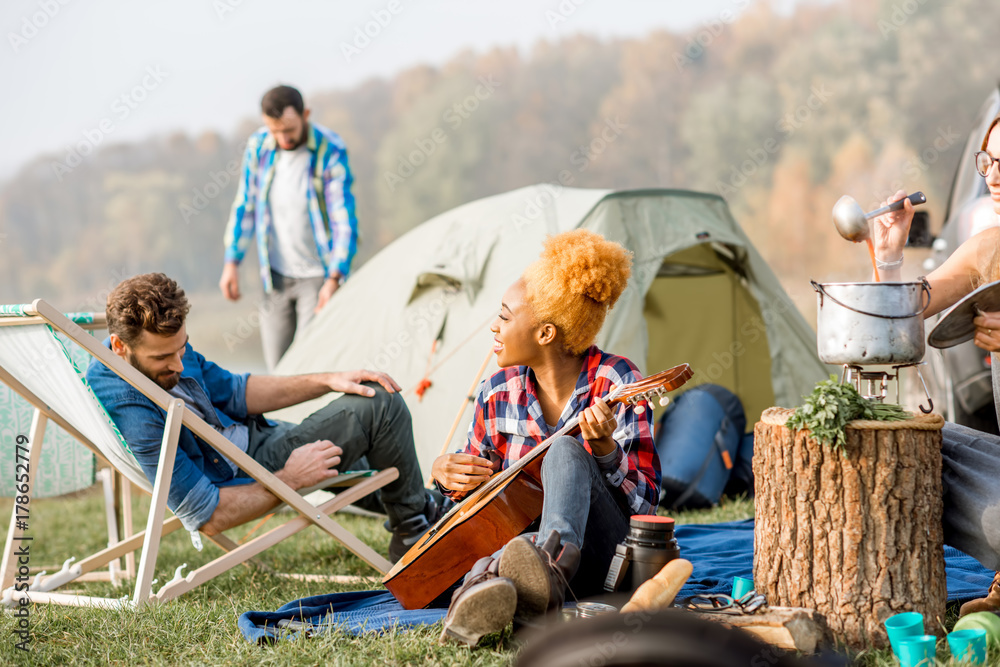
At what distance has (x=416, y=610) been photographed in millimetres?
2564

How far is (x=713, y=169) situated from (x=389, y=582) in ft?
87.6

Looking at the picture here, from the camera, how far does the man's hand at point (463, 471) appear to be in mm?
2623

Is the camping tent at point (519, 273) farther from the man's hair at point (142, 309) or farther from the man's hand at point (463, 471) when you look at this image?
the man's hair at point (142, 309)

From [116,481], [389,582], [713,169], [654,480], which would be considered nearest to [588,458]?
[654,480]

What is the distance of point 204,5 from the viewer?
35781mm

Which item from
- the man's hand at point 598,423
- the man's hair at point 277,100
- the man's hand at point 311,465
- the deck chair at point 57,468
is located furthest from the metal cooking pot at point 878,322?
the man's hair at point 277,100

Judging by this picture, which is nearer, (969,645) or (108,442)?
(969,645)

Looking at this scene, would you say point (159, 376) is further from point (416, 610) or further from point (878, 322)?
point (878, 322)

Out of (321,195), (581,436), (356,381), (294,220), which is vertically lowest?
(581,436)

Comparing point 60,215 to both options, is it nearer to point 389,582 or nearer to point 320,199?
point 320,199

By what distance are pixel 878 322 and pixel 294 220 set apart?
3.61 meters

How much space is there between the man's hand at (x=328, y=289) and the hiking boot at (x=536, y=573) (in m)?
3.04

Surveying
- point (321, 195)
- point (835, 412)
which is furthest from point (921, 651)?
point (321, 195)

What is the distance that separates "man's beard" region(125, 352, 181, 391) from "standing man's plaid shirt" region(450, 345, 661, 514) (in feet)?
3.03
